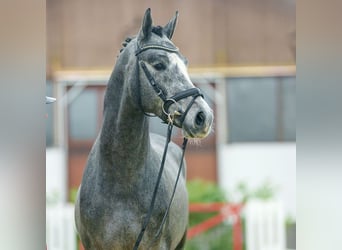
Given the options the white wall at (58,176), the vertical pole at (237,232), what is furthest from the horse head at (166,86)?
the vertical pole at (237,232)

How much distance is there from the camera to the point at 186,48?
1665mm

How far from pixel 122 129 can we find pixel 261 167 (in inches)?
38.5

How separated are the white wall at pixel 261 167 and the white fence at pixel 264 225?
71 millimetres

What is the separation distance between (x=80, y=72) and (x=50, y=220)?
1.42 feet

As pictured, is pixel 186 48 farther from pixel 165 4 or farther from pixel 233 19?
pixel 165 4

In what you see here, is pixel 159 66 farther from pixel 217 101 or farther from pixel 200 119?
pixel 217 101

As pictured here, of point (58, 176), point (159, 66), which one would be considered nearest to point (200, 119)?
point (159, 66)

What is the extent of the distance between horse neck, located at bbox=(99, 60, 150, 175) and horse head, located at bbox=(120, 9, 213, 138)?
1.0 inches

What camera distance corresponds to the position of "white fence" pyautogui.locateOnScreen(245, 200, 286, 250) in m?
1.84

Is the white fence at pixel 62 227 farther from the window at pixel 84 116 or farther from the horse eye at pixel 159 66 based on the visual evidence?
the horse eye at pixel 159 66

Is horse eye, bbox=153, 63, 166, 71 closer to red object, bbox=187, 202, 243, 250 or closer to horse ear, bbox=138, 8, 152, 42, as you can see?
horse ear, bbox=138, 8, 152, 42

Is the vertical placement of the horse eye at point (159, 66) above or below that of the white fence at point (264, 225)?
above

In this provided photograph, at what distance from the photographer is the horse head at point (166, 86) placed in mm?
879
